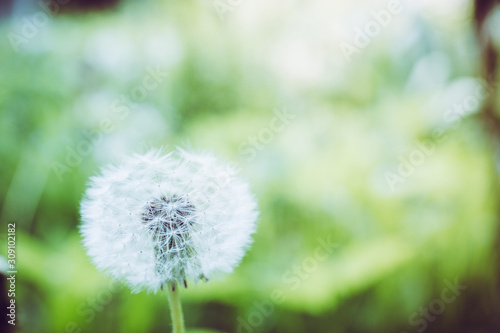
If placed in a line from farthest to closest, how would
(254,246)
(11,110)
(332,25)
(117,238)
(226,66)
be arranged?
(226,66)
(332,25)
(11,110)
(254,246)
(117,238)

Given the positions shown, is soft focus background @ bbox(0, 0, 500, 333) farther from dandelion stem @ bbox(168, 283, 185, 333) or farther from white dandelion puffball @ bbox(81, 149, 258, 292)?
dandelion stem @ bbox(168, 283, 185, 333)

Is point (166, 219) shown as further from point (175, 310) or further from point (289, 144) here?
point (289, 144)

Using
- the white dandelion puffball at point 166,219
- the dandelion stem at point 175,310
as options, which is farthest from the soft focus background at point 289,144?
the dandelion stem at point 175,310

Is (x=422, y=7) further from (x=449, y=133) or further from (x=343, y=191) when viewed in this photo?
(x=343, y=191)

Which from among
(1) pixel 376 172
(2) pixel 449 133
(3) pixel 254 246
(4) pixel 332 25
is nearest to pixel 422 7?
(4) pixel 332 25

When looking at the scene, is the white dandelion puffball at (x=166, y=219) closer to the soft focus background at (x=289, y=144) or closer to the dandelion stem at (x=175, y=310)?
the dandelion stem at (x=175, y=310)

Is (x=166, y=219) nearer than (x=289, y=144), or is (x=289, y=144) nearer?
(x=166, y=219)

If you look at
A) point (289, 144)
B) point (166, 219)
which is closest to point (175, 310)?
point (166, 219)
